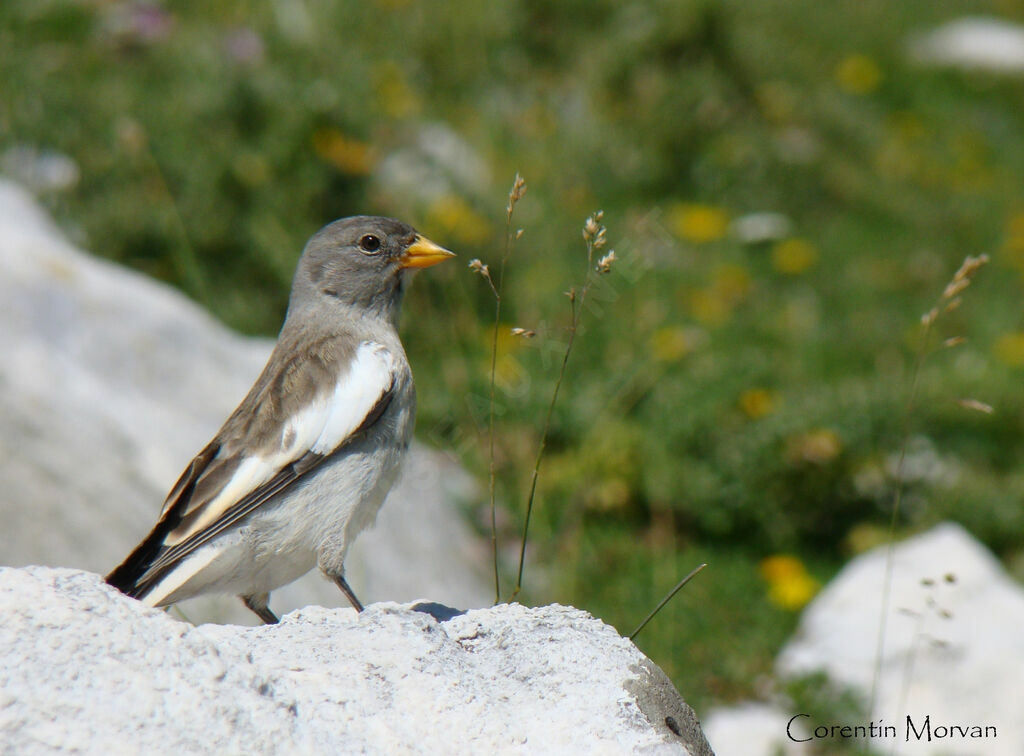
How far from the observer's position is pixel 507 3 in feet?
29.4

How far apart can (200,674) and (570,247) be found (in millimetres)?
5770

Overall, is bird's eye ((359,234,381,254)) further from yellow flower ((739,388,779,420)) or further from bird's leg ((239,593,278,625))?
yellow flower ((739,388,779,420))

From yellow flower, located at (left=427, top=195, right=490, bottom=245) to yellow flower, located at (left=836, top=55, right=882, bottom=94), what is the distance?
5.07m

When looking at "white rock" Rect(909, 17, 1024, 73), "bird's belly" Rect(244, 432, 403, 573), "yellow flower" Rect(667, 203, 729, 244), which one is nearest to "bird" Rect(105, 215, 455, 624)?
"bird's belly" Rect(244, 432, 403, 573)

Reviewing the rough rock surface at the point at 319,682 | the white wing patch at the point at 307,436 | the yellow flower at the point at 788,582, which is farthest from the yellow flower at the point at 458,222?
the rough rock surface at the point at 319,682

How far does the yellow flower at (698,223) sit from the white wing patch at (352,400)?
4814 mm

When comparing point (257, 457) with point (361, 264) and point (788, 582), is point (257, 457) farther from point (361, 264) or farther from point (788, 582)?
point (788, 582)

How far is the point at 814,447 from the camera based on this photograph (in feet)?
18.2

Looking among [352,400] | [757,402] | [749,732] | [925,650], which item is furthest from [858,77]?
[352,400]

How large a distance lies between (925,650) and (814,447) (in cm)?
135

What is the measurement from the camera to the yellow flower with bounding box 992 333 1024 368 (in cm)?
684

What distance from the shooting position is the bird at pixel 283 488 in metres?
3.02

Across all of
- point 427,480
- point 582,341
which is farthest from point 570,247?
point 427,480

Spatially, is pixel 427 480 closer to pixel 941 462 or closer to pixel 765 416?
pixel 765 416
